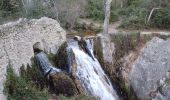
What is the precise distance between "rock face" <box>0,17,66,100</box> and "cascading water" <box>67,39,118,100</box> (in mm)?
839

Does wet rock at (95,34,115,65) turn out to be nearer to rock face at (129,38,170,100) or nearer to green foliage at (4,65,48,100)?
rock face at (129,38,170,100)

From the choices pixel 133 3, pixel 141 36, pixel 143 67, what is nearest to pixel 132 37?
pixel 141 36

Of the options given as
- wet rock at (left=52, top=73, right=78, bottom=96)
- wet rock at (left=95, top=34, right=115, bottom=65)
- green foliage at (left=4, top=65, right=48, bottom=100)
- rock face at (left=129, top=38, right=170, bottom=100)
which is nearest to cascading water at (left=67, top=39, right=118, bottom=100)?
wet rock at (left=52, top=73, right=78, bottom=96)

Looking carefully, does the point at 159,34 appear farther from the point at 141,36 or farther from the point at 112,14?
the point at 112,14

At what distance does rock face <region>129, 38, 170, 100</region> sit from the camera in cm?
1723

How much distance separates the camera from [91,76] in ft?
52.6

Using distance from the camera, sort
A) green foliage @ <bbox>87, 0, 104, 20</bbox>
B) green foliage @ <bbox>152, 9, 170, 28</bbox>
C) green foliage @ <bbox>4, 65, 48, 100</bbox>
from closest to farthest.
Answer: green foliage @ <bbox>4, 65, 48, 100</bbox> → green foliage @ <bbox>152, 9, 170, 28</bbox> → green foliage @ <bbox>87, 0, 104, 20</bbox>

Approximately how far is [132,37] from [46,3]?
6.21 metres

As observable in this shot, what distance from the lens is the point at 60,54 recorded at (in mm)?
16234

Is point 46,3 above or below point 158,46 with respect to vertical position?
above

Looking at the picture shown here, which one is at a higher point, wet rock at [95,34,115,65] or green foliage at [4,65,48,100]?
green foliage at [4,65,48,100]

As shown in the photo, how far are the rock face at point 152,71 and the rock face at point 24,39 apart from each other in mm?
3755

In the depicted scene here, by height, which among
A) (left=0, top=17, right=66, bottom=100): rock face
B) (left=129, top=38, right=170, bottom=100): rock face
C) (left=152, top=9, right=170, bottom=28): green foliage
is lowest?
(left=129, top=38, right=170, bottom=100): rock face

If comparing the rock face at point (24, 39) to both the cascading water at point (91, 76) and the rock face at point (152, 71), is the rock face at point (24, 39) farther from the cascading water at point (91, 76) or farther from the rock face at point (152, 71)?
the rock face at point (152, 71)
